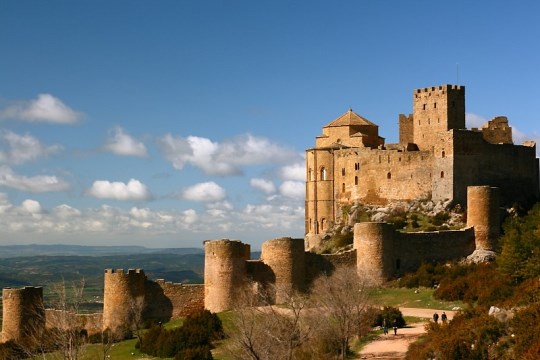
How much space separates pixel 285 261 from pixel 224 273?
122 inches

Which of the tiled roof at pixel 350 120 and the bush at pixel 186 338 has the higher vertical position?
the tiled roof at pixel 350 120

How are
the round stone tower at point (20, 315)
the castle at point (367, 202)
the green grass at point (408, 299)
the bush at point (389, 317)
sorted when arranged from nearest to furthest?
the bush at point (389, 317) < the green grass at point (408, 299) < the round stone tower at point (20, 315) < the castle at point (367, 202)

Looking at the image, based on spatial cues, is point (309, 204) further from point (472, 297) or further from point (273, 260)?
point (472, 297)

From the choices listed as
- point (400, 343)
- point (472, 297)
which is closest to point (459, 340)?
point (400, 343)

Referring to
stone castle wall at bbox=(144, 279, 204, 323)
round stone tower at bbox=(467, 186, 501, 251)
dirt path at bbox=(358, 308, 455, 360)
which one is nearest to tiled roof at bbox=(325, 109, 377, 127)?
round stone tower at bbox=(467, 186, 501, 251)

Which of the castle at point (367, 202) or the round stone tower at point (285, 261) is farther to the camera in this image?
the round stone tower at point (285, 261)

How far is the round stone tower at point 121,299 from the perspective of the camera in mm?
38312

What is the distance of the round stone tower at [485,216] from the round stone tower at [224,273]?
14.3 m

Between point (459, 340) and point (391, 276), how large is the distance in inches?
698

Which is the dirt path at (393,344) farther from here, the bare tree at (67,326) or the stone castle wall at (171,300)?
the stone castle wall at (171,300)

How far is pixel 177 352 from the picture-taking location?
31734mm

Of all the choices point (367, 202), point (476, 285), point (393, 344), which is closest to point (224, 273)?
point (393, 344)

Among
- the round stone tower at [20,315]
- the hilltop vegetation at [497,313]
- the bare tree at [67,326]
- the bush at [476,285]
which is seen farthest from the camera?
the round stone tower at [20,315]

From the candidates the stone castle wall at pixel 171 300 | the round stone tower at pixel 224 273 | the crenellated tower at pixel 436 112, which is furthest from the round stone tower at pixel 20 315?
the crenellated tower at pixel 436 112
